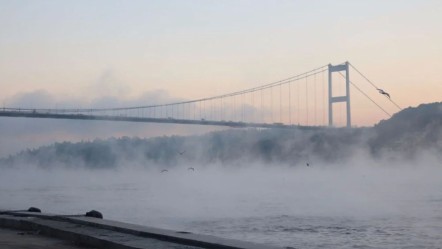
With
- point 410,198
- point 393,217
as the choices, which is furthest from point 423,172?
point 393,217

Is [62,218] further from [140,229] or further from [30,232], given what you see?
[140,229]

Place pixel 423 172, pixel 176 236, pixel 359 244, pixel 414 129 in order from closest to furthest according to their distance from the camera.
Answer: pixel 176 236, pixel 359 244, pixel 423 172, pixel 414 129

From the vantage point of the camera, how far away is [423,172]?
167 feet

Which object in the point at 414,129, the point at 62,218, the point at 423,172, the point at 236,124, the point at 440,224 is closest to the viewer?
the point at 62,218

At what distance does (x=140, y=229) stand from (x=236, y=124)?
36757 mm

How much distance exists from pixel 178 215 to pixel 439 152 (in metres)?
47.2

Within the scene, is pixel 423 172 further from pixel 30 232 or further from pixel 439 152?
pixel 30 232

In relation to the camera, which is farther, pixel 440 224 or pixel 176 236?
pixel 440 224

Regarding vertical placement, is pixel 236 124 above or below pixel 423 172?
above

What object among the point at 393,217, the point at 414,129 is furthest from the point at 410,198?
the point at 414,129

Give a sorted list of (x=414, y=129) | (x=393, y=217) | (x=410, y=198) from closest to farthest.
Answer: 1. (x=393, y=217)
2. (x=410, y=198)
3. (x=414, y=129)

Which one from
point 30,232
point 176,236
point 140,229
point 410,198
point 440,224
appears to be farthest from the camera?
point 410,198

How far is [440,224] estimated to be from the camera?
49.0 feet

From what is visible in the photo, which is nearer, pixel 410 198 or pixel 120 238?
pixel 120 238
